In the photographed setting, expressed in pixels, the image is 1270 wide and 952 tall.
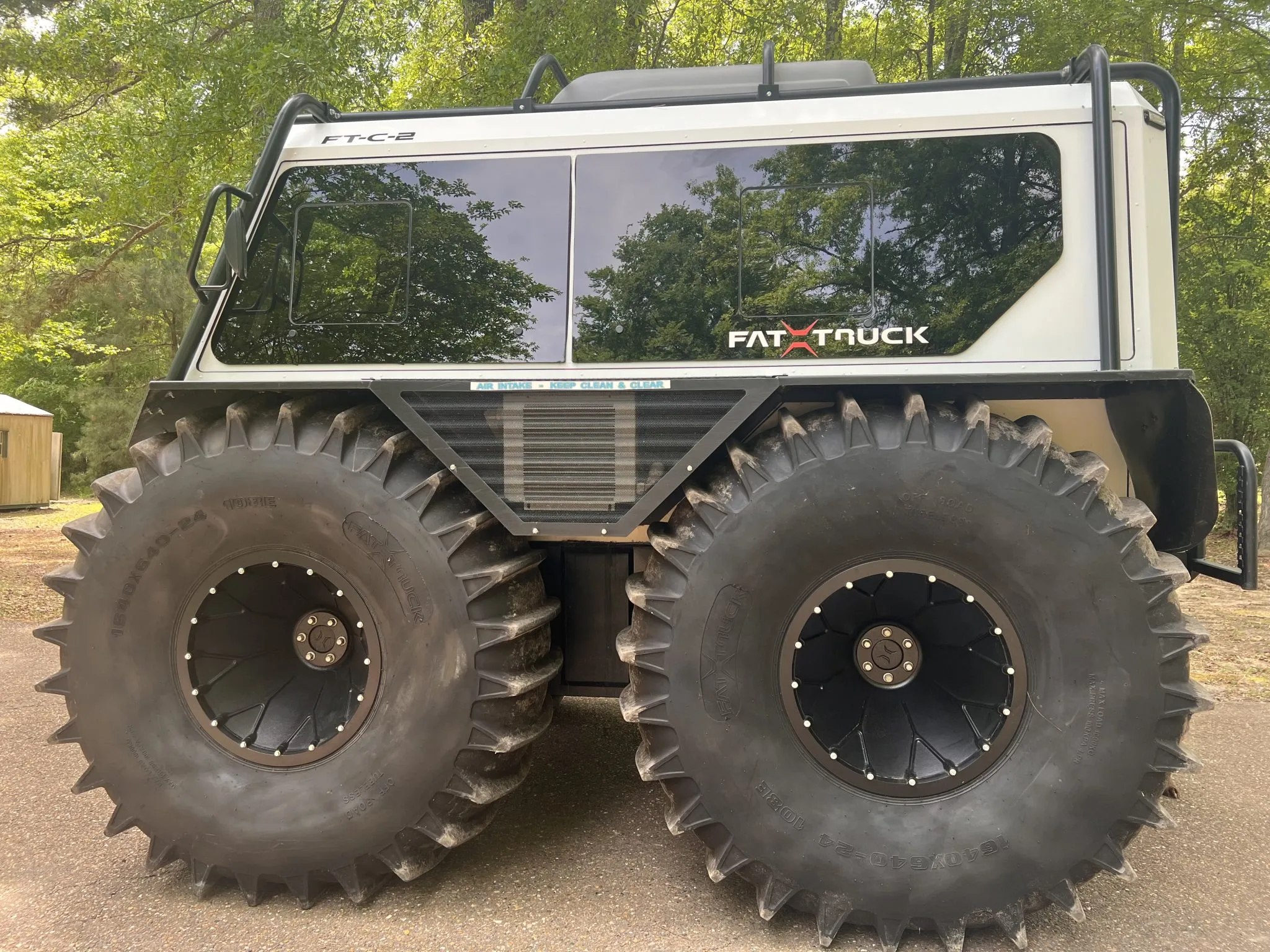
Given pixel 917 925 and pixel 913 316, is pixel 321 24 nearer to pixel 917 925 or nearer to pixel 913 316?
pixel 913 316

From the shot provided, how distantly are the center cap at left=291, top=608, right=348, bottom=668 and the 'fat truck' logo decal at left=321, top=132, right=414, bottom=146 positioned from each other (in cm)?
170

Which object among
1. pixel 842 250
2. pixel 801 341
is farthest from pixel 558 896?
pixel 842 250

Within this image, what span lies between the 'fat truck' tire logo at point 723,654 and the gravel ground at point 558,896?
68 cm

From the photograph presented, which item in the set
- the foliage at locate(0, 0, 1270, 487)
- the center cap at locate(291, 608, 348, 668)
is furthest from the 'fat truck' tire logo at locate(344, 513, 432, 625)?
the foliage at locate(0, 0, 1270, 487)

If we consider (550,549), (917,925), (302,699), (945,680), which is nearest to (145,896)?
(302,699)

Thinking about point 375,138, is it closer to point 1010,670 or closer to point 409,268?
point 409,268

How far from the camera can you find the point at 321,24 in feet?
22.2

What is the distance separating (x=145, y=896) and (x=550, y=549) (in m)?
1.77

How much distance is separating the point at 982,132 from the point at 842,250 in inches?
22.3

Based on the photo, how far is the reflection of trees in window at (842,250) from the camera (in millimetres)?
2520

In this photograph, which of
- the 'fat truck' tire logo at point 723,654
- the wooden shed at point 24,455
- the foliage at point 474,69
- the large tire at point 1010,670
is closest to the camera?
the large tire at point 1010,670

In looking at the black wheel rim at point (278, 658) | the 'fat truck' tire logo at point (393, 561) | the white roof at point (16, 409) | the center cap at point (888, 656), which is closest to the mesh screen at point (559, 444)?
the 'fat truck' tire logo at point (393, 561)

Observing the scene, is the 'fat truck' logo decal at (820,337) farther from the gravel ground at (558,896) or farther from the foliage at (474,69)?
the foliage at (474,69)

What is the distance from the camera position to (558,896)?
101 inches
